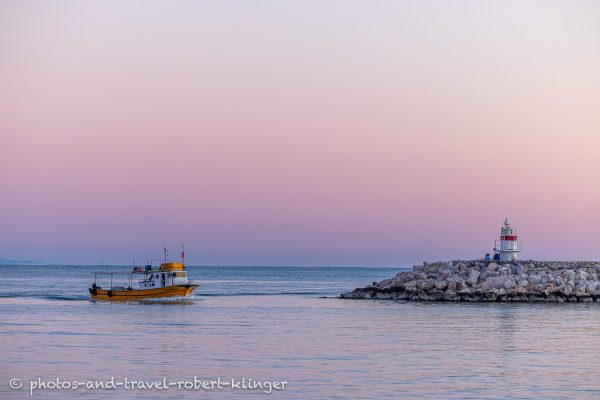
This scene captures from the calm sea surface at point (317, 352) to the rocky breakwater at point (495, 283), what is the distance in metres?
5.10

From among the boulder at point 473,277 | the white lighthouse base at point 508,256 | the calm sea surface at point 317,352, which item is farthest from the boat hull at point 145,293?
the white lighthouse base at point 508,256

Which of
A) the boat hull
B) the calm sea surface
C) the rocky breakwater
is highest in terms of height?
the rocky breakwater

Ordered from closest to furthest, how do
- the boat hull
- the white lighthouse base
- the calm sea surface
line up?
the calm sea surface → the boat hull → the white lighthouse base

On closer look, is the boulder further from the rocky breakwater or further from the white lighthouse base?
the white lighthouse base

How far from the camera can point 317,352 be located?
27.9m

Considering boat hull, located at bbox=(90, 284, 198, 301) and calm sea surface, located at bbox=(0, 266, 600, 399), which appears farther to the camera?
boat hull, located at bbox=(90, 284, 198, 301)

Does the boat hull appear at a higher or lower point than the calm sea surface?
higher

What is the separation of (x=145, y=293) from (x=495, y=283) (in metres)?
19.7

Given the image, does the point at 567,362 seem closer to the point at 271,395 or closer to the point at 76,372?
the point at 271,395

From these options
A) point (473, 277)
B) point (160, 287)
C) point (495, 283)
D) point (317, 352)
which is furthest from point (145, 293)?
point (317, 352)

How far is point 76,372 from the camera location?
2330cm

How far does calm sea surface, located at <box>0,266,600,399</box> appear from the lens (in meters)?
21.5

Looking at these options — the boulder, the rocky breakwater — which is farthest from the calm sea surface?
the boulder

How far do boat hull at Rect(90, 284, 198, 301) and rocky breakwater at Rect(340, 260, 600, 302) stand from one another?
1018cm
